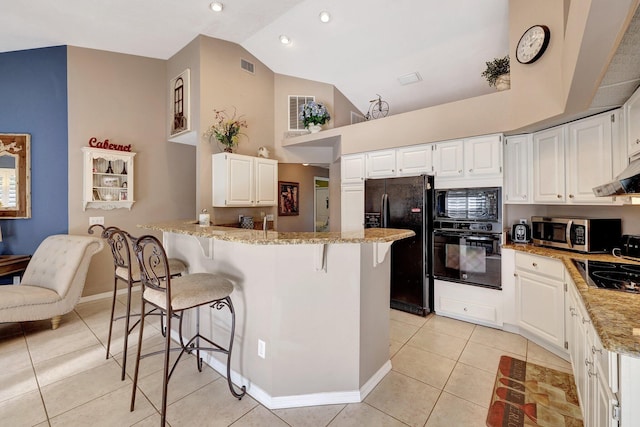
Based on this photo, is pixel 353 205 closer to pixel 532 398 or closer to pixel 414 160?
pixel 414 160

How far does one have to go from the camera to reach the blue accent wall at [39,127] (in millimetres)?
3609

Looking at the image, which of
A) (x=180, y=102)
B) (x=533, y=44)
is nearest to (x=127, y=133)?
(x=180, y=102)

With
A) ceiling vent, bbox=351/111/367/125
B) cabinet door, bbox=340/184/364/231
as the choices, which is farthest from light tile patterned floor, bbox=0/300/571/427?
ceiling vent, bbox=351/111/367/125

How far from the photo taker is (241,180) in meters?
4.18

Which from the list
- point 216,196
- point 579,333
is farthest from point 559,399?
point 216,196

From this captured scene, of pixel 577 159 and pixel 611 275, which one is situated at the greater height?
pixel 577 159

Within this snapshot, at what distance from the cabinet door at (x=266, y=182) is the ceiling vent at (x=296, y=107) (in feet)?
3.06

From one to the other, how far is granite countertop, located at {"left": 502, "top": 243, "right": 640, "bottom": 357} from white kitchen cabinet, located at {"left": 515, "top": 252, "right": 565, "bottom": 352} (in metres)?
0.65

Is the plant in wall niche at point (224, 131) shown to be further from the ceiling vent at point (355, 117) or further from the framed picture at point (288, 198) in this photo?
the ceiling vent at point (355, 117)

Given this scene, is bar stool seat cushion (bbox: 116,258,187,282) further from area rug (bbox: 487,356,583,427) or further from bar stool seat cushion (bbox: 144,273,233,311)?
area rug (bbox: 487,356,583,427)

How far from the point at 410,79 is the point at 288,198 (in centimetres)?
342

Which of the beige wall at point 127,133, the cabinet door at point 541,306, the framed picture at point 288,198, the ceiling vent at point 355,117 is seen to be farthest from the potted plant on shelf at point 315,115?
the cabinet door at point 541,306

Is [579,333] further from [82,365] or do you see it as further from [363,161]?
[82,365]

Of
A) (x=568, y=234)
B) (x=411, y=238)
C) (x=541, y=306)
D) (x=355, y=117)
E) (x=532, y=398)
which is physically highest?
(x=355, y=117)
